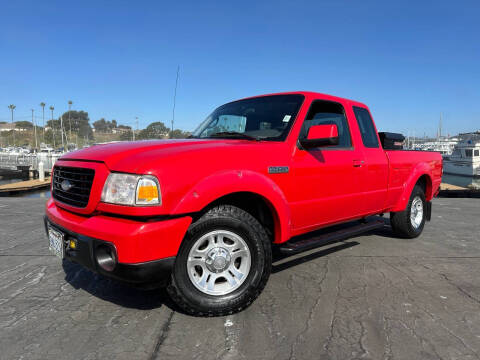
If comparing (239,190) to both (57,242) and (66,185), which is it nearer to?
(66,185)

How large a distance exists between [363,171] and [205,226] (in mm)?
2172

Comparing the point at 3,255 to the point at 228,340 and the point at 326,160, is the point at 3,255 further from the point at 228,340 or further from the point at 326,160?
the point at 326,160

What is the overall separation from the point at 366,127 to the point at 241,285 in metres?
2.69

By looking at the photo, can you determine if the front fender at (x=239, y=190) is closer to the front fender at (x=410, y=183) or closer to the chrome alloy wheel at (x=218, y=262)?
the chrome alloy wheel at (x=218, y=262)

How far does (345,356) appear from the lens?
6.49 feet

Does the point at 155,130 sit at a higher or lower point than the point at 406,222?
higher

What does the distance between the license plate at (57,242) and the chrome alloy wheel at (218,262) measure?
977 mm

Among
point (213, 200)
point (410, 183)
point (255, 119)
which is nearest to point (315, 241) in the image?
A: point (213, 200)

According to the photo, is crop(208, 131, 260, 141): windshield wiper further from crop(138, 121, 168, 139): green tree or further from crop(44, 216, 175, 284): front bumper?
crop(44, 216, 175, 284): front bumper

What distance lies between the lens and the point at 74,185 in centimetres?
252

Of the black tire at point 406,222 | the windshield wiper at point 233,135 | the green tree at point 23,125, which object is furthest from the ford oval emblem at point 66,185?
the green tree at point 23,125

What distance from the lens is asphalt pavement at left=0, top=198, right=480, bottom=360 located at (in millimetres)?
2045

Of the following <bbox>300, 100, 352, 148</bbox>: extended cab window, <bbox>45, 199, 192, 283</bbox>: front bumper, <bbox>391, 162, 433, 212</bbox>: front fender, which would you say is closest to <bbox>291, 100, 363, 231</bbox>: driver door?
<bbox>300, 100, 352, 148</bbox>: extended cab window

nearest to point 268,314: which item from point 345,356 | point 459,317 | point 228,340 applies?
point 228,340
